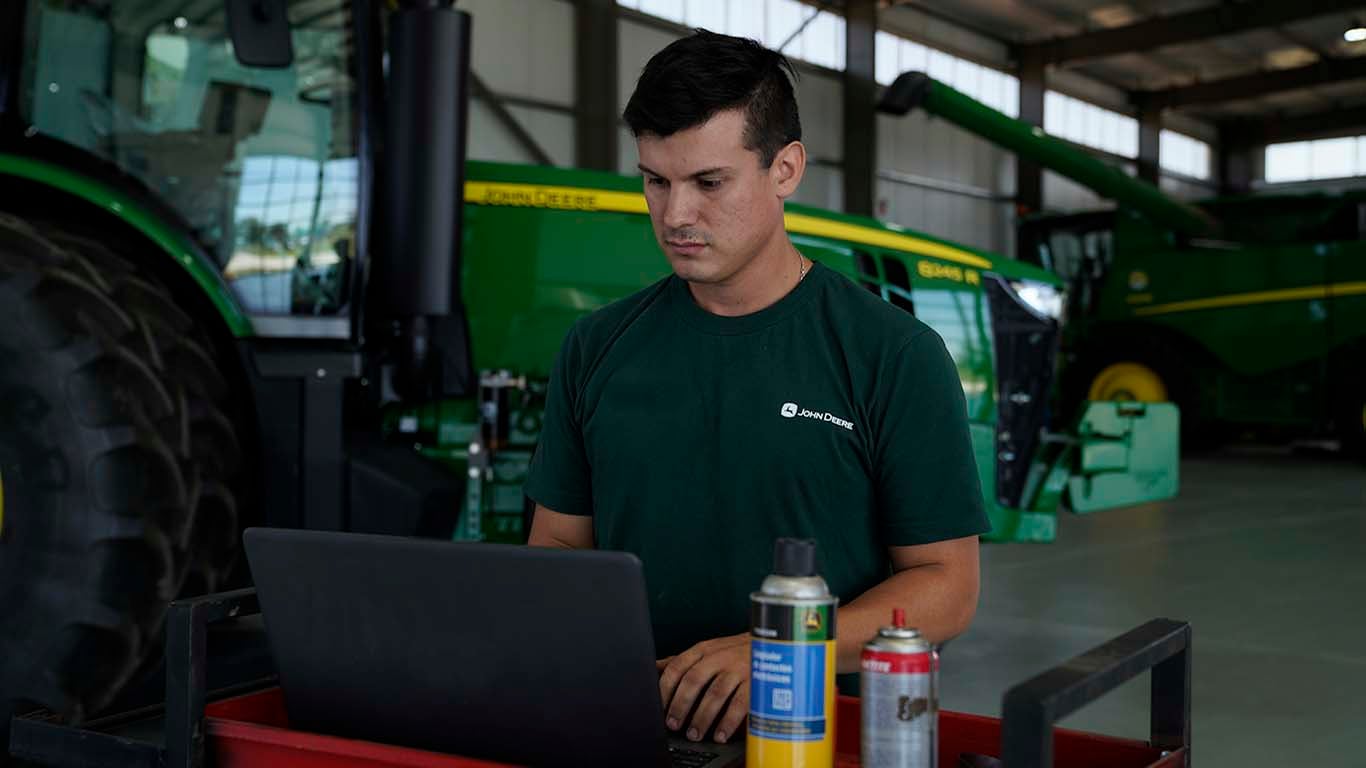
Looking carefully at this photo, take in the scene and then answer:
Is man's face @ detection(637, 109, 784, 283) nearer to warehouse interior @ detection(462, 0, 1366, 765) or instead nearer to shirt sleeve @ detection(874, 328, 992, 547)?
shirt sleeve @ detection(874, 328, 992, 547)

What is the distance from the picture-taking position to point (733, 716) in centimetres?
139

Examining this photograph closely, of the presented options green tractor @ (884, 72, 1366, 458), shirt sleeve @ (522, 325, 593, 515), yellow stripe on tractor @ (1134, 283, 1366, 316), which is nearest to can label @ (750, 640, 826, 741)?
shirt sleeve @ (522, 325, 593, 515)

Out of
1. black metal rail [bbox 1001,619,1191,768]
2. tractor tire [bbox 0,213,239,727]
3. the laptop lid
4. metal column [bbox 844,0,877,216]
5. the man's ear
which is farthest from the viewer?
metal column [bbox 844,0,877,216]

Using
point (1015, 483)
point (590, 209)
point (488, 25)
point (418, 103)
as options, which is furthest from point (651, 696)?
point (488, 25)

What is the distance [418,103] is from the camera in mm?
3461

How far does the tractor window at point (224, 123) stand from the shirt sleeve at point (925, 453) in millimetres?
2171

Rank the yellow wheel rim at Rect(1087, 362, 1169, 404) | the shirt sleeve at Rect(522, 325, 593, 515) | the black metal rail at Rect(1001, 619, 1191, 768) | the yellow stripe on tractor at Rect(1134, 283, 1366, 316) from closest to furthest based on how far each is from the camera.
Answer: the black metal rail at Rect(1001, 619, 1191, 768)
the shirt sleeve at Rect(522, 325, 593, 515)
the yellow stripe on tractor at Rect(1134, 283, 1366, 316)
the yellow wheel rim at Rect(1087, 362, 1169, 404)

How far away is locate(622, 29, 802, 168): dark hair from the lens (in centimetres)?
166

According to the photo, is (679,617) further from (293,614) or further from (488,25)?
(488,25)

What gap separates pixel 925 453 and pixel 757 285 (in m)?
0.31

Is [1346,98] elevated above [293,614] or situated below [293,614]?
above

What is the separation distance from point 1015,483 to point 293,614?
3752mm

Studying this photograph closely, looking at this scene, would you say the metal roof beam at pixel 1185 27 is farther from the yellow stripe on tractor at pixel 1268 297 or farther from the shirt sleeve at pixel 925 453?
the shirt sleeve at pixel 925 453

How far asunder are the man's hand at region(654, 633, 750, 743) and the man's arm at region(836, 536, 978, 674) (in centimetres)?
21
